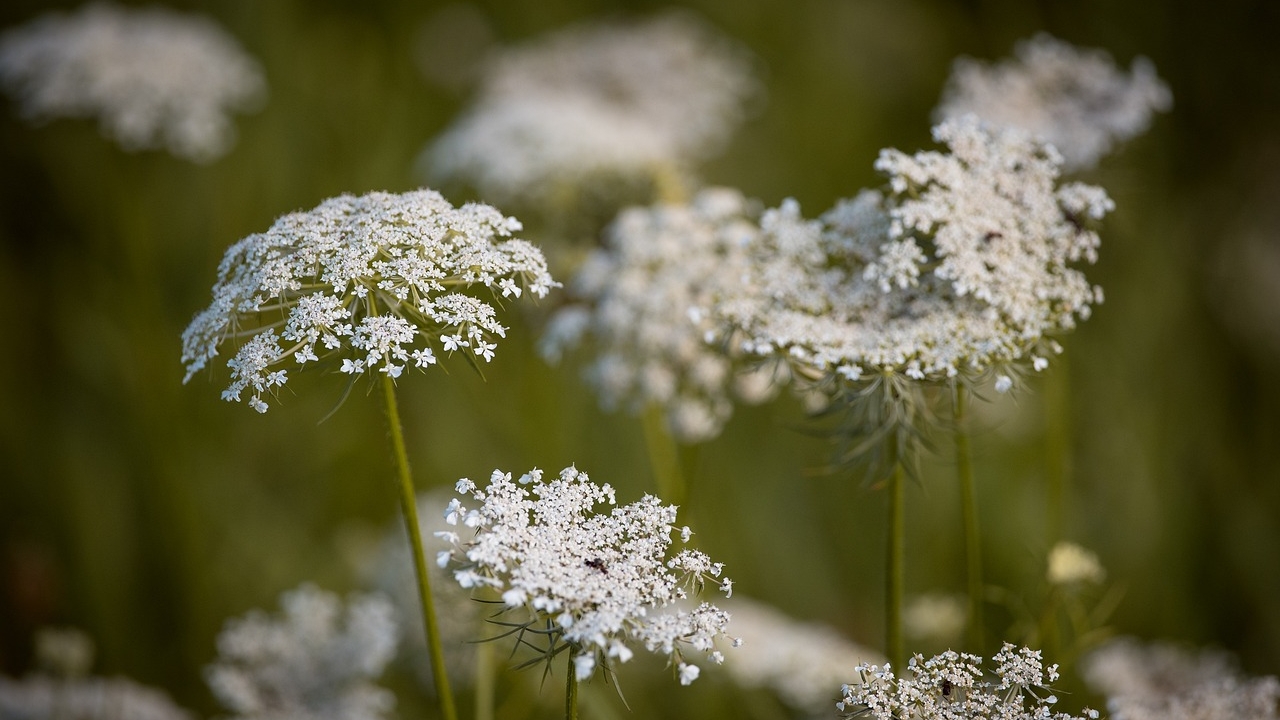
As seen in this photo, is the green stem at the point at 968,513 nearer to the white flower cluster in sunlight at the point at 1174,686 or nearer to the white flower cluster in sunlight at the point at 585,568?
the white flower cluster in sunlight at the point at 1174,686

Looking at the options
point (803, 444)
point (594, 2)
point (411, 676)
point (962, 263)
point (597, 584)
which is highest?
point (594, 2)

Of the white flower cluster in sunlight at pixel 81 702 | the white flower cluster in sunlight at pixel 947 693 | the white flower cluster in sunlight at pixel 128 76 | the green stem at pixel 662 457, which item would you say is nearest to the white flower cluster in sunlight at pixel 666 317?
the green stem at pixel 662 457

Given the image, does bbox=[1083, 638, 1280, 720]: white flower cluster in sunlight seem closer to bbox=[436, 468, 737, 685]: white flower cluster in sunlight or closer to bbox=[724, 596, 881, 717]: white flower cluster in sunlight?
bbox=[724, 596, 881, 717]: white flower cluster in sunlight

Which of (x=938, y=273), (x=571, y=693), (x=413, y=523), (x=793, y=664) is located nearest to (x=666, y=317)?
(x=938, y=273)


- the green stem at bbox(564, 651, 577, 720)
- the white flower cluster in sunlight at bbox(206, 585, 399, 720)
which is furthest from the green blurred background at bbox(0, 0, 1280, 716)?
the green stem at bbox(564, 651, 577, 720)

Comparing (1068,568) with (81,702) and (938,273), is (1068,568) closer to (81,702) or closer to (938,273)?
(938,273)

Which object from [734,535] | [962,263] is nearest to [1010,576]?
[734,535]

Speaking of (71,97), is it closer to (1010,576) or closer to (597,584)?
(597,584)
